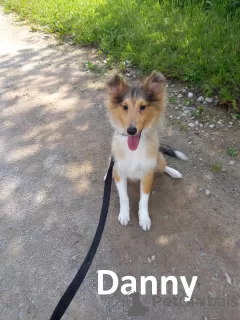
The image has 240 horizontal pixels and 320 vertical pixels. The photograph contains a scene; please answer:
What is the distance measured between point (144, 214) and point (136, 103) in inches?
44.1

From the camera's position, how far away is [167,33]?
215 inches

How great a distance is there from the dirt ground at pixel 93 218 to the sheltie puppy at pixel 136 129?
281 mm

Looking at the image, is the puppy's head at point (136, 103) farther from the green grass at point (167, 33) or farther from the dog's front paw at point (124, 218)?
the green grass at point (167, 33)

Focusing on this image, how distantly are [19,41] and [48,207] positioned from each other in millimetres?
5070

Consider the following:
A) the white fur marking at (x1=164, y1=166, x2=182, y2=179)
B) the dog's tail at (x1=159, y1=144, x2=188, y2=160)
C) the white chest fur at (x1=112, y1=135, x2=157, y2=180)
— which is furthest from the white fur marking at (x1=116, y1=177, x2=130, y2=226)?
the dog's tail at (x1=159, y1=144, x2=188, y2=160)

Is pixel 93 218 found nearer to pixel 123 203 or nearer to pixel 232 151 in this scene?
pixel 123 203

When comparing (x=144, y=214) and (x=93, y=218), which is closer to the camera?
(x=144, y=214)

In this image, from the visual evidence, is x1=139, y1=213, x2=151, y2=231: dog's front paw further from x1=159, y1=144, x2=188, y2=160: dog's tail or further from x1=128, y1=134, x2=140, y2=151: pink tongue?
x1=159, y1=144, x2=188, y2=160: dog's tail

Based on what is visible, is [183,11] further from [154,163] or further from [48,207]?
[48,207]

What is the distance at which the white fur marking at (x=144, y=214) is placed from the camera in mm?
2963

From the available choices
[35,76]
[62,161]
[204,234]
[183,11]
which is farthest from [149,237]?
[183,11]

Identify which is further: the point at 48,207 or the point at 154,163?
the point at 48,207

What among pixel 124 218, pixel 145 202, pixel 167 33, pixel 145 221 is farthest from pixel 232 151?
pixel 167 33

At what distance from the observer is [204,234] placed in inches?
114
